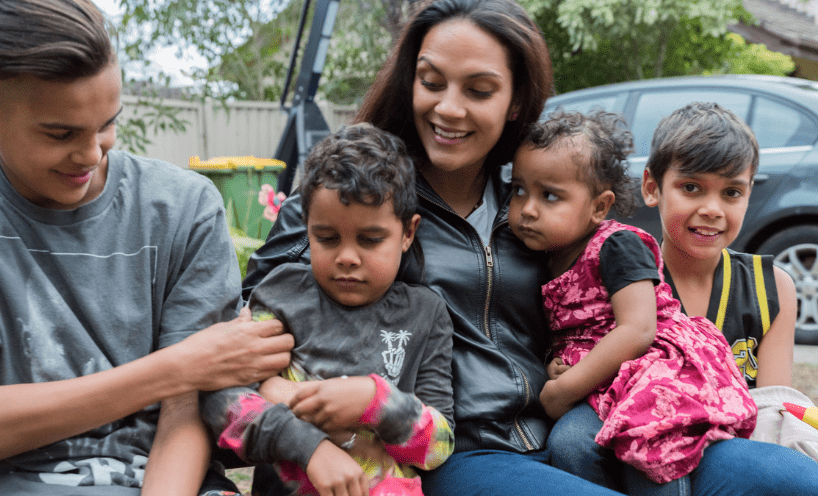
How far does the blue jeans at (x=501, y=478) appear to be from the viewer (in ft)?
4.96

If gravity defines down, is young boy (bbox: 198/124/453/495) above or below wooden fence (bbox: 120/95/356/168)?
above

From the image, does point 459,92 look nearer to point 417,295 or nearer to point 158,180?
point 417,295

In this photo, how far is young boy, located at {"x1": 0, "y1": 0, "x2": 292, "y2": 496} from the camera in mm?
1299

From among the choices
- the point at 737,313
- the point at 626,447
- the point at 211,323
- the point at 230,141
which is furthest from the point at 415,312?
the point at 230,141

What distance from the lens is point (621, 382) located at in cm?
168

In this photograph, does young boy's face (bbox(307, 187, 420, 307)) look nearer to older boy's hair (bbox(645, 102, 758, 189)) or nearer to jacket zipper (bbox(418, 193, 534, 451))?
jacket zipper (bbox(418, 193, 534, 451))

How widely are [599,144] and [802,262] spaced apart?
4.04 meters

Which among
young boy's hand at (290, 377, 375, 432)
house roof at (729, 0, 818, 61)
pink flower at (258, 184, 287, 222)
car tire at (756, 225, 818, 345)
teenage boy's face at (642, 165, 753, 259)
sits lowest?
car tire at (756, 225, 818, 345)

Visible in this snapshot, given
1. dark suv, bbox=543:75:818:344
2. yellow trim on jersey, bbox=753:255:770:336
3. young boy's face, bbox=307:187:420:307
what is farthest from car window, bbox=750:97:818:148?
young boy's face, bbox=307:187:420:307

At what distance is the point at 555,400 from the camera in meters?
1.77

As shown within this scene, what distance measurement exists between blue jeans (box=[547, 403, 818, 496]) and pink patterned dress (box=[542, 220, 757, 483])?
3 cm

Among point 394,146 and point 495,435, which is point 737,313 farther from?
point 394,146

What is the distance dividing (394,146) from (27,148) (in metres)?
0.78

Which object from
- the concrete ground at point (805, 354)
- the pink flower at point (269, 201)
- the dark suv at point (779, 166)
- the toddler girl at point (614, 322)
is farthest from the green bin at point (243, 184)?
the concrete ground at point (805, 354)
